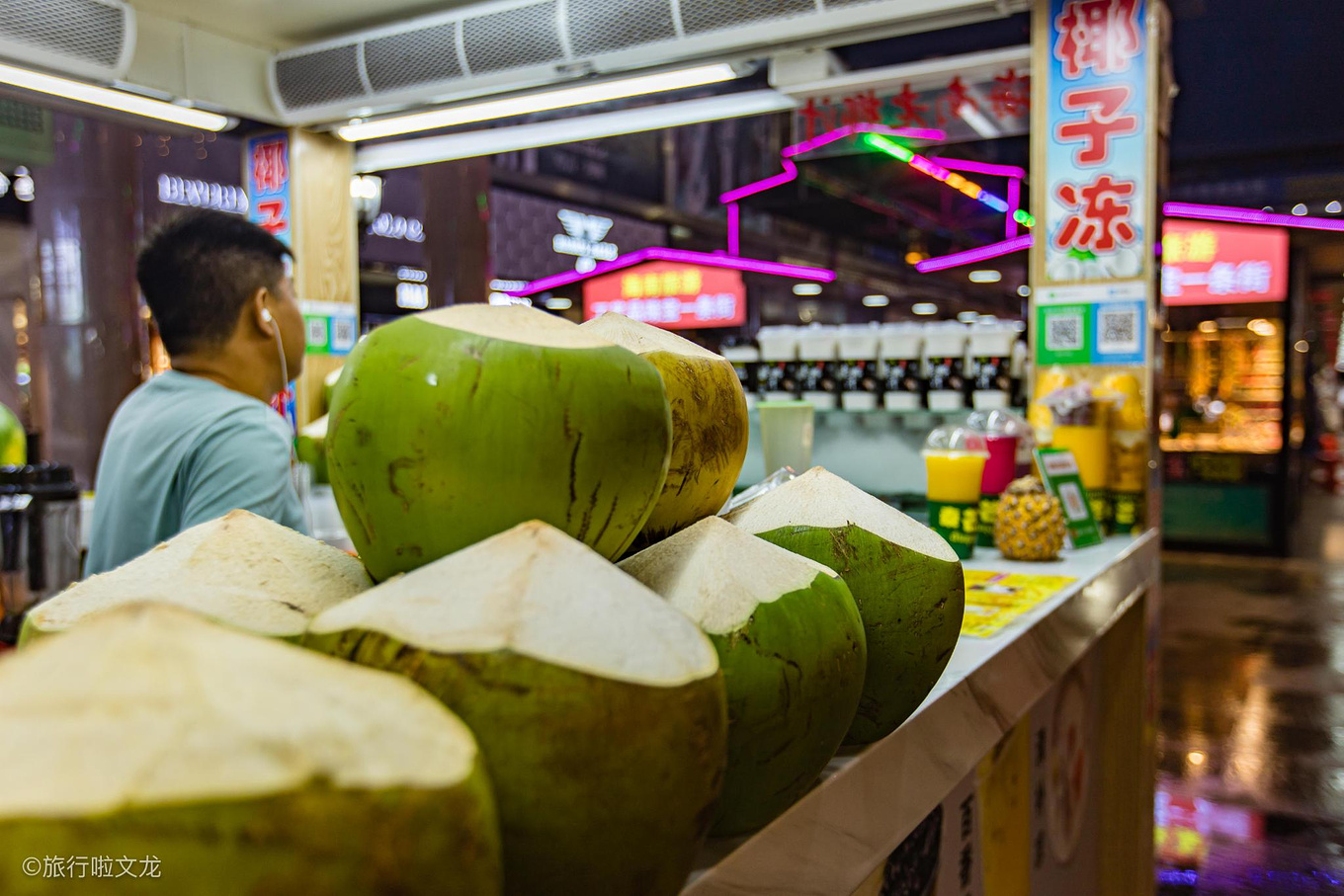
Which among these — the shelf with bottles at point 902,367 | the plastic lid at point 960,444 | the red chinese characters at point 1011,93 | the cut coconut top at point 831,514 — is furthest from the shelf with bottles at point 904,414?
the cut coconut top at point 831,514

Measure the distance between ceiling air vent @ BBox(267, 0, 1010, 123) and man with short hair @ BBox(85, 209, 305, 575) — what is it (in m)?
2.06

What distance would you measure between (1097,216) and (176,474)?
2667 millimetres

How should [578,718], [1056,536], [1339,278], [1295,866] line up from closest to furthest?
[578,718], [1056,536], [1295,866], [1339,278]

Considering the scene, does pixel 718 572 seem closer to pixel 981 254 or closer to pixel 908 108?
pixel 908 108

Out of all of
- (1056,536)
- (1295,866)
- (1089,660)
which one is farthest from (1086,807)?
(1295,866)

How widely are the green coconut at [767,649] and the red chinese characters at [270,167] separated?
473 centimetres

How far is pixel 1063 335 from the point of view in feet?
10.1

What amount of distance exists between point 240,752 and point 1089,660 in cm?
209

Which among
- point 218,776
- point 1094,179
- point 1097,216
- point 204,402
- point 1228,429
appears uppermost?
point 1094,179

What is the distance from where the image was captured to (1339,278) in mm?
12219

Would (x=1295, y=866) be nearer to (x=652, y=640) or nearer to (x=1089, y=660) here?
(x=1089, y=660)

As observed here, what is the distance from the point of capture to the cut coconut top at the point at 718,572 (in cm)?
60

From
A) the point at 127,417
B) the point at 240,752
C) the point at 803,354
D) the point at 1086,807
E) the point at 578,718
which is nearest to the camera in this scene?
the point at 240,752

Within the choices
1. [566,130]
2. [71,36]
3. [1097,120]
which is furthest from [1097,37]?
[71,36]
